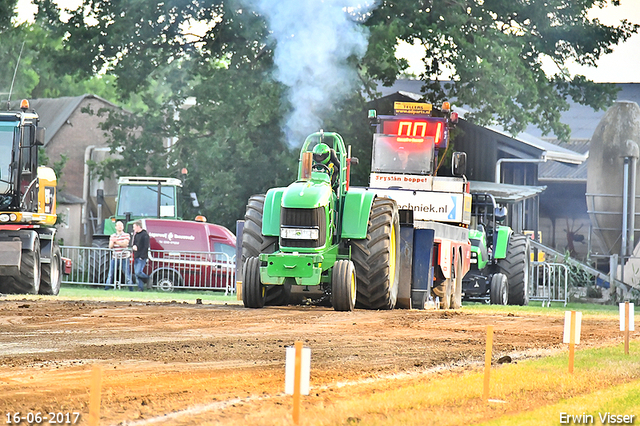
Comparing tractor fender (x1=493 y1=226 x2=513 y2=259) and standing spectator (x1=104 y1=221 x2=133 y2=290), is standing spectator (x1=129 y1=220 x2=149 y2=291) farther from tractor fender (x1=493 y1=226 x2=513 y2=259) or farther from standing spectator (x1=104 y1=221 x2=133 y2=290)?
tractor fender (x1=493 y1=226 x2=513 y2=259)

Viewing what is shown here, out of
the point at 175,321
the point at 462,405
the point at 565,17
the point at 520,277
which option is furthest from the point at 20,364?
the point at 565,17

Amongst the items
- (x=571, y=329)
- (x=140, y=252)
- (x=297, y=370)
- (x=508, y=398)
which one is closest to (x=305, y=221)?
(x=571, y=329)

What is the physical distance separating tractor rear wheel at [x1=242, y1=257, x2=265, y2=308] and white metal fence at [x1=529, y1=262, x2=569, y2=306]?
11.6 m

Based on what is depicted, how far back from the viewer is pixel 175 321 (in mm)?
14398

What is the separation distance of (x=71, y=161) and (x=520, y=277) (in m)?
38.2

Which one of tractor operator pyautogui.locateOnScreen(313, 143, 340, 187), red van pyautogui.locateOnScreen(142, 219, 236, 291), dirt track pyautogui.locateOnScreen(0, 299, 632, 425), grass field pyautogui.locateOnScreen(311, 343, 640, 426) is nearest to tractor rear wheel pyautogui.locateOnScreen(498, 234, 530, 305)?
dirt track pyautogui.locateOnScreen(0, 299, 632, 425)

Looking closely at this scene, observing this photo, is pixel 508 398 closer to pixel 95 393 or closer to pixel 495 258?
pixel 95 393

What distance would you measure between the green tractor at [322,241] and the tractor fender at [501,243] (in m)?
7.56

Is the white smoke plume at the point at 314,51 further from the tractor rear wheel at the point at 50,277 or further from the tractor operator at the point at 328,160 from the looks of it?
the tractor operator at the point at 328,160

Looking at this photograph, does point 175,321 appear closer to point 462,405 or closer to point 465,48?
point 462,405

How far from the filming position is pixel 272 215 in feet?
54.6

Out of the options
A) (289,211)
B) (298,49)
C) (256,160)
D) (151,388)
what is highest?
(298,49)

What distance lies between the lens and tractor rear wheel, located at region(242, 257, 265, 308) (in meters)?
16.5

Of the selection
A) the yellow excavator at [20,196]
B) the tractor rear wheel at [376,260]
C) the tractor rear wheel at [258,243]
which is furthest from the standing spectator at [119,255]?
the tractor rear wheel at [376,260]
